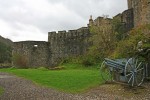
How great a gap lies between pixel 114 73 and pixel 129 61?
1.73 metres

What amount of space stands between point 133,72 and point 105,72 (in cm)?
449

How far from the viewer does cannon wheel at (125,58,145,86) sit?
16.0 meters

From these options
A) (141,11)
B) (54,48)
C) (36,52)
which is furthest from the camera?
(36,52)

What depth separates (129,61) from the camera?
1612cm

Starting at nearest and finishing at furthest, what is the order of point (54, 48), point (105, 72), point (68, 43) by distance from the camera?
1. point (105, 72)
2. point (68, 43)
3. point (54, 48)

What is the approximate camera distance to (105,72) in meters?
20.4


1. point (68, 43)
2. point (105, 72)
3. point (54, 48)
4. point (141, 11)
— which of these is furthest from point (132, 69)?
point (54, 48)

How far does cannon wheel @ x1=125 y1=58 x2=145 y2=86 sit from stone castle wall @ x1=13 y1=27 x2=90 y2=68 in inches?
996

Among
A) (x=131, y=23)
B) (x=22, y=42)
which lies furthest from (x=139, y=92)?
(x=22, y=42)

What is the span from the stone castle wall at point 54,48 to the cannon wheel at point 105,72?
843 inches

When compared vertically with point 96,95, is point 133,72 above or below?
above

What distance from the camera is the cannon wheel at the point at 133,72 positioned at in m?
Result: 16.0

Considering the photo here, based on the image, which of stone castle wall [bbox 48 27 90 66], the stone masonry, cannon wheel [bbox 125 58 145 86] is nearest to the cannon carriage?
cannon wheel [bbox 125 58 145 86]

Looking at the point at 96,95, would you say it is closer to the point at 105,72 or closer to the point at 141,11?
the point at 105,72
